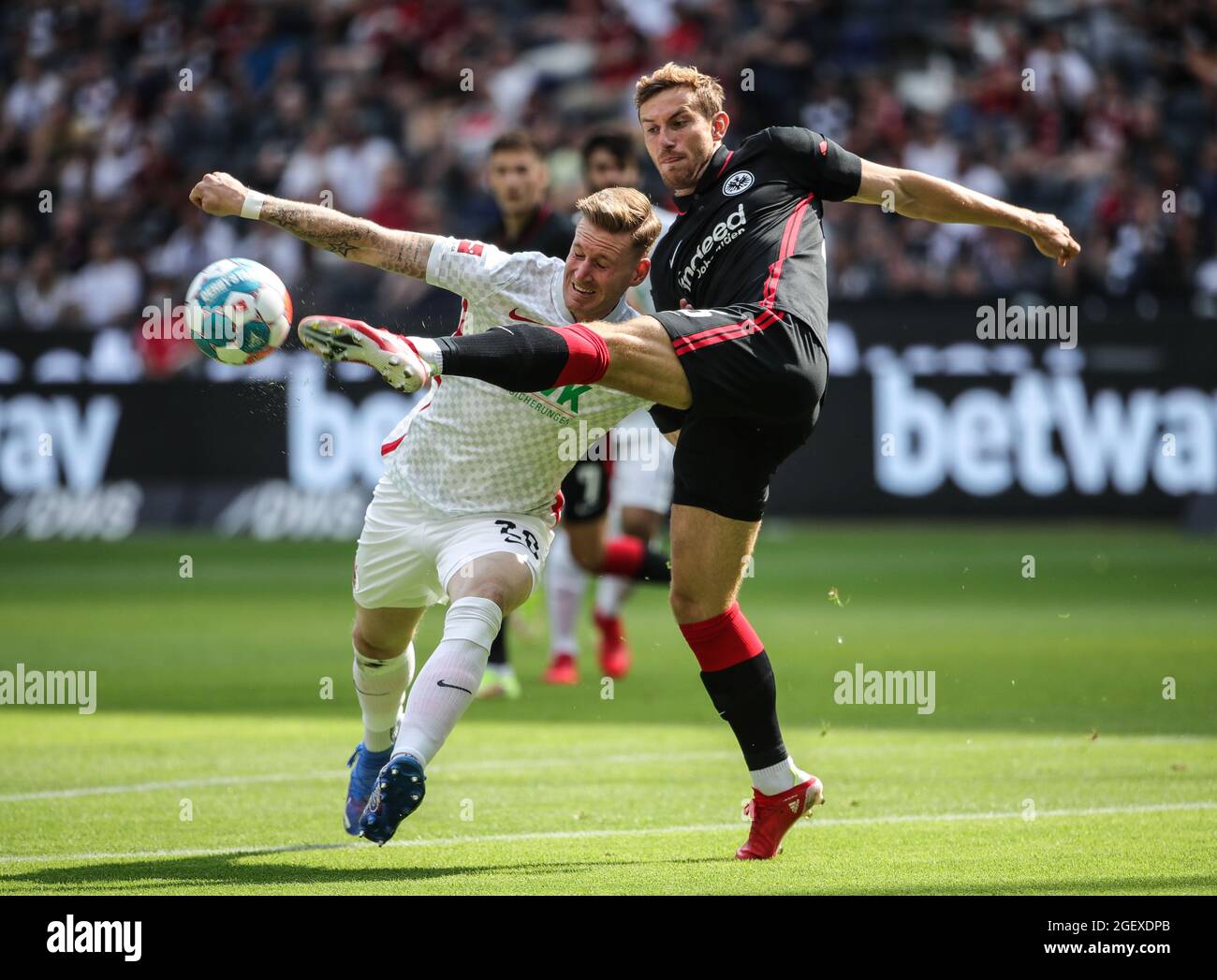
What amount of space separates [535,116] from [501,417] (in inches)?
588

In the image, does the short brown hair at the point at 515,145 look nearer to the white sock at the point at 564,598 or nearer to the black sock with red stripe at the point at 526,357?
the white sock at the point at 564,598

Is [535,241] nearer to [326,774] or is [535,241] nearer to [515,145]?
[515,145]

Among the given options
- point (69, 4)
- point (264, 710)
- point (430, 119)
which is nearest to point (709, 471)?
point (264, 710)

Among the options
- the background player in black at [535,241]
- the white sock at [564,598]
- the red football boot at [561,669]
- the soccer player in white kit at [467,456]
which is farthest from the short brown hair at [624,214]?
the red football boot at [561,669]

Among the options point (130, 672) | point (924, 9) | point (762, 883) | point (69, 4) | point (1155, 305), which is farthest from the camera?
point (69, 4)

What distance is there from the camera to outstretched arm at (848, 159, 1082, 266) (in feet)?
19.2

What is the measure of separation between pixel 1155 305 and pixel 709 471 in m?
11.5

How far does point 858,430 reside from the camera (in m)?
15.2

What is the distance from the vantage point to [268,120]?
20.9m

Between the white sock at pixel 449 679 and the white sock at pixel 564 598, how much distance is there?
470 cm

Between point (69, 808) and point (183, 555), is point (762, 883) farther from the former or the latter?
point (183, 555)

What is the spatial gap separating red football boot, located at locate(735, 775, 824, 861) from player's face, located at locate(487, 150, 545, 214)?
4275 mm

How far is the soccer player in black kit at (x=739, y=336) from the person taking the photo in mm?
5254

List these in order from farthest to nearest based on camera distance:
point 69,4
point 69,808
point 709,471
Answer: point 69,4 → point 69,808 → point 709,471
